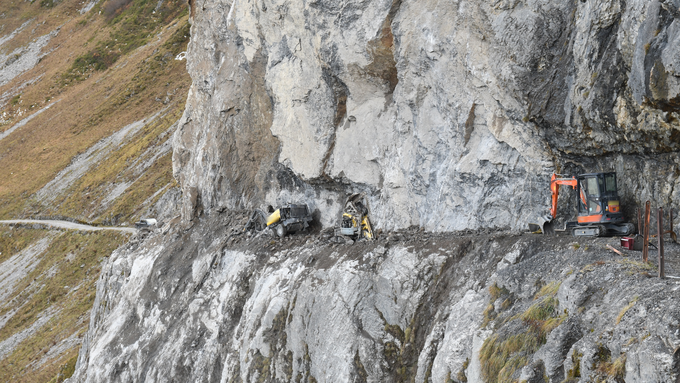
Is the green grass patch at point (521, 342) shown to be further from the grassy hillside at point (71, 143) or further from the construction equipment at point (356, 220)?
the grassy hillside at point (71, 143)

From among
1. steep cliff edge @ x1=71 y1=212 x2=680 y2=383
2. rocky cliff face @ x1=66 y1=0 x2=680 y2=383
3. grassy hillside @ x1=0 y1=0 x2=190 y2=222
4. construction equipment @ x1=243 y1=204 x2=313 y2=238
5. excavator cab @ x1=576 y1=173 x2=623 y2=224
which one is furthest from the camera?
grassy hillside @ x1=0 y1=0 x2=190 y2=222

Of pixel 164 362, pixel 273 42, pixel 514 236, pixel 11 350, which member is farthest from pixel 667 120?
pixel 11 350

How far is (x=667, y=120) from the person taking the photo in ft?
35.8

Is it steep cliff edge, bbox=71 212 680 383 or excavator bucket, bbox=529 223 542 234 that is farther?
excavator bucket, bbox=529 223 542 234

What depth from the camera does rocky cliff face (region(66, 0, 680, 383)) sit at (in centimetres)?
1040

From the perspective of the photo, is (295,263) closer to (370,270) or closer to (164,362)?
(370,270)

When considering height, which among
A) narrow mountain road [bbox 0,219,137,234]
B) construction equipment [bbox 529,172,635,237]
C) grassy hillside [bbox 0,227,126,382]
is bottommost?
grassy hillside [bbox 0,227,126,382]

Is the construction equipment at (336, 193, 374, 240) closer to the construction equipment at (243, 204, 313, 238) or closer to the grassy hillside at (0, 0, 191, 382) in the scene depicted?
the construction equipment at (243, 204, 313, 238)

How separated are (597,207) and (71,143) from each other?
89.0 meters

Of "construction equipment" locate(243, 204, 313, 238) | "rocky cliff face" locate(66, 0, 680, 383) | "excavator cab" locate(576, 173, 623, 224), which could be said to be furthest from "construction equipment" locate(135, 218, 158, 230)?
"excavator cab" locate(576, 173, 623, 224)

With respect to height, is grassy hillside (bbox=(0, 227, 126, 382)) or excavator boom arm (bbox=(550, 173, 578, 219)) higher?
excavator boom arm (bbox=(550, 173, 578, 219))

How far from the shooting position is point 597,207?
13.2m

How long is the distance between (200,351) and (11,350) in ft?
114

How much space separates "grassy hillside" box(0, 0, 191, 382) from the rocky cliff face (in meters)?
18.6
